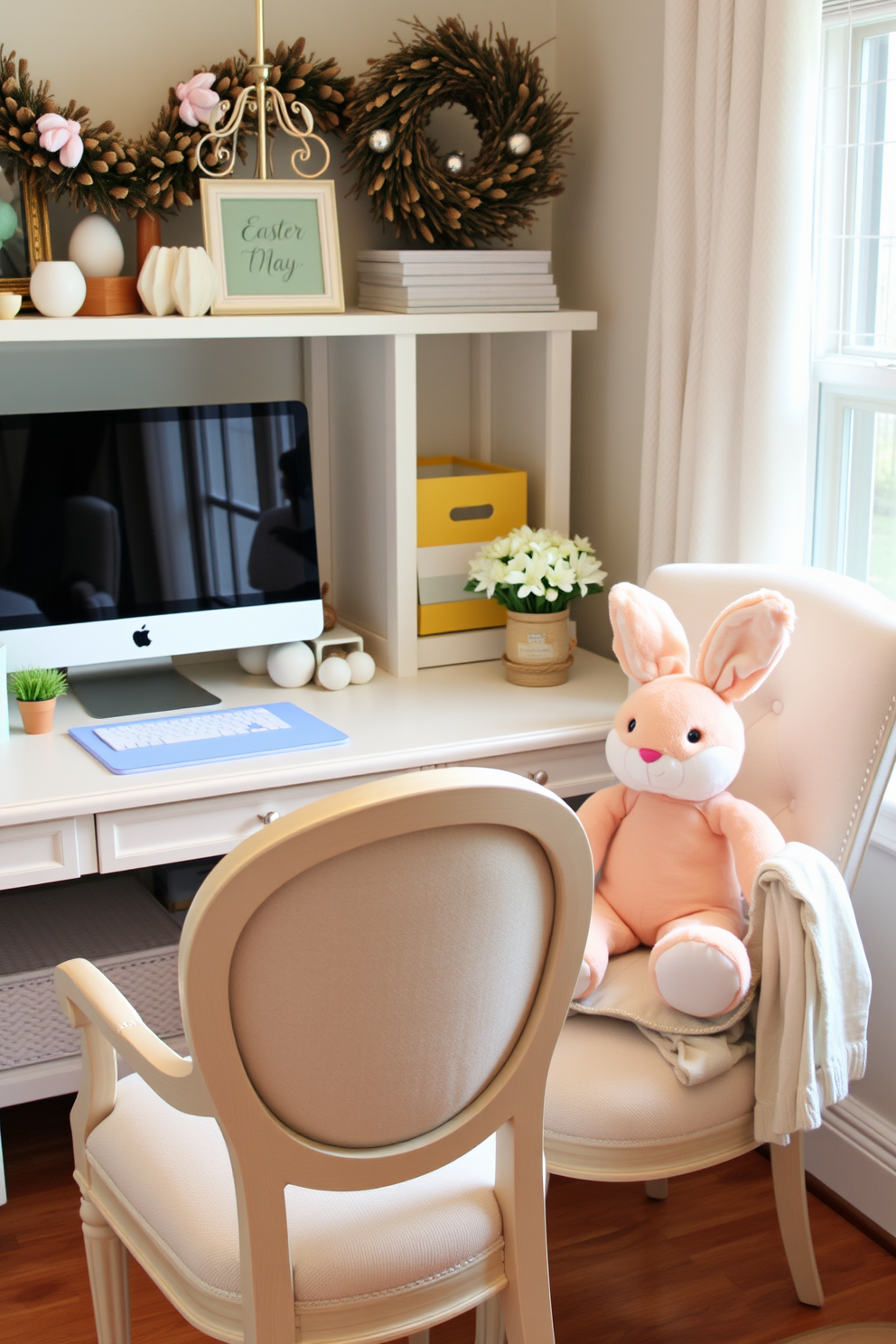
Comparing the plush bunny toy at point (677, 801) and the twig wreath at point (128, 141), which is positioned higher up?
the twig wreath at point (128, 141)

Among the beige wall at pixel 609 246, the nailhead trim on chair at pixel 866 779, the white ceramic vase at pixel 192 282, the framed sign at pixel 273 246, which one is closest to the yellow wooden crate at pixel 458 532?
the beige wall at pixel 609 246

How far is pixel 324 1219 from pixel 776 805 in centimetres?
85

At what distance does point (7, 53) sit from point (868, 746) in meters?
1.75

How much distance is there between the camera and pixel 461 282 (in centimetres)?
222

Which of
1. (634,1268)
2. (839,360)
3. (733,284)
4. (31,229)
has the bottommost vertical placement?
(634,1268)

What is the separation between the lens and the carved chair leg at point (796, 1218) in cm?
170

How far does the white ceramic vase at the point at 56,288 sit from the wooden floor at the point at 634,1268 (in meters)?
1.36

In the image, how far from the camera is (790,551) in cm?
197

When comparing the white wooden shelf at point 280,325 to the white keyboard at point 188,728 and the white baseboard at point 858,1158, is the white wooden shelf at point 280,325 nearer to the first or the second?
the white keyboard at point 188,728

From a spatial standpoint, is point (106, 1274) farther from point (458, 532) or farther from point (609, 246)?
point (609, 246)

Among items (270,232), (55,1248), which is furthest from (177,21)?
(55,1248)

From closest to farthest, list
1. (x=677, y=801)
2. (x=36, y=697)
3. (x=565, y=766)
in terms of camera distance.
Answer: (x=677, y=801)
(x=36, y=697)
(x=565, y=766)

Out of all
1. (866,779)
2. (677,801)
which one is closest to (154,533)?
(677,801)

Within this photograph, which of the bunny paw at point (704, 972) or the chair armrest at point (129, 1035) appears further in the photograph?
the bunny paw at point (704, 972)
